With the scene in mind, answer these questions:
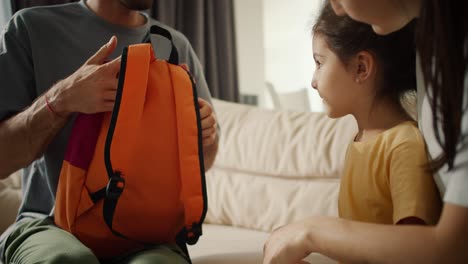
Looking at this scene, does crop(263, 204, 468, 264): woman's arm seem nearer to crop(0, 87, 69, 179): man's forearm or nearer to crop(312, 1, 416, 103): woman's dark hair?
crop(312, 1, 416, 103): woman's dark hair


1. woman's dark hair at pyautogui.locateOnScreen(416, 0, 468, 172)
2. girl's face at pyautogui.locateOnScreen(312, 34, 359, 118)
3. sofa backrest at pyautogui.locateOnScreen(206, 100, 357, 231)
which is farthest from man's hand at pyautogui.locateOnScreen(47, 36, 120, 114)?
sofa backrest at pyautogui.locateOnScreen(206, 100, 357, 231)

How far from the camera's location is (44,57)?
121 cm

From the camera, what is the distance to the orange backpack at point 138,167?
0.98 metres

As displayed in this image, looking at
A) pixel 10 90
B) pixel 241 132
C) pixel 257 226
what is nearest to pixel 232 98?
pixel 241 132

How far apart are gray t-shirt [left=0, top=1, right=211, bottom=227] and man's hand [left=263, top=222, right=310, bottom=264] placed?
0.59 m

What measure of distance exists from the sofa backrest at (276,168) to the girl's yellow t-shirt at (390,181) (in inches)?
32.8

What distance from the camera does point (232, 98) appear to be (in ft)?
9.23

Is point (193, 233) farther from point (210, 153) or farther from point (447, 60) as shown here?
point (447, 60)

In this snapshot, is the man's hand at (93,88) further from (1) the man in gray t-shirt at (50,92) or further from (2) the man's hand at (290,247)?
(2) the man's hand at (290,247)

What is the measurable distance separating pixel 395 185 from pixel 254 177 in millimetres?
1181

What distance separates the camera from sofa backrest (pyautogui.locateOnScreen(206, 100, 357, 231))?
183 centimetres

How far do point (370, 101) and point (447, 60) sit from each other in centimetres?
35

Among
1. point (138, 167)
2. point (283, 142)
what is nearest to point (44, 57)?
point (138, 167)

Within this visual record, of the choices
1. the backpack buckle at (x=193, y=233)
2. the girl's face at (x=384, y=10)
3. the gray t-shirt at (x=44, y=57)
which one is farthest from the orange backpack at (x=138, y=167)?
the girl's face at (x=384, y=10)
